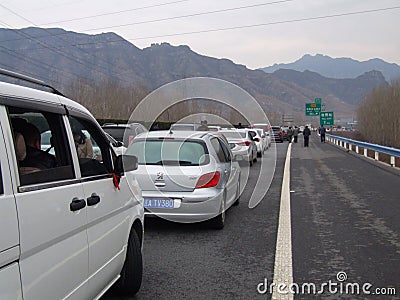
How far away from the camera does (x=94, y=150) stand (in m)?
5.01

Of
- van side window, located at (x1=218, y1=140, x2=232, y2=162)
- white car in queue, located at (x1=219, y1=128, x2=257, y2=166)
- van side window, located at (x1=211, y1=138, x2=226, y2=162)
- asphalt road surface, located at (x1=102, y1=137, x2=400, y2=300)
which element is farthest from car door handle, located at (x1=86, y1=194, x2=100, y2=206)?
white car in queue, located at (x1=219, y1=128, x2=257, y2=166)

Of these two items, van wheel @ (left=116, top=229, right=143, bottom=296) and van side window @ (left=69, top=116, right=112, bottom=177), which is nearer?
van side window @ (left=69, top=116, right=112, bottom=177)

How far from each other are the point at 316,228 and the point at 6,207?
6.27 meters

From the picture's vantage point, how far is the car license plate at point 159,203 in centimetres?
741

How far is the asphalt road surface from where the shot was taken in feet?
16.6

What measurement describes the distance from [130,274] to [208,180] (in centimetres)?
306

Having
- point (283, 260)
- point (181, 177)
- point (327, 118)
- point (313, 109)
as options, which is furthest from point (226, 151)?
point (313, 109)

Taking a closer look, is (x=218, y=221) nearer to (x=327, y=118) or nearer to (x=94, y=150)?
(x=94, y=150)

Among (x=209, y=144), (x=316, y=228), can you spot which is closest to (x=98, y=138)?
(x=209, y=144)

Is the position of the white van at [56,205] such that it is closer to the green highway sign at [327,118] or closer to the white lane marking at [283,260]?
the white lane marking at [283,260]

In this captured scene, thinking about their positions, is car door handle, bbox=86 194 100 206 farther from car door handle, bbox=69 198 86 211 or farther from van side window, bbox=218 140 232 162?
van side window, bbox=218 140 232 162

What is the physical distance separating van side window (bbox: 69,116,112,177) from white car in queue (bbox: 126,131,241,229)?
2.48 m

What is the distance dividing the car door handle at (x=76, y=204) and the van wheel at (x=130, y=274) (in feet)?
4.86

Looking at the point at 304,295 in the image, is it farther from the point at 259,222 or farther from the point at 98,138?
the point at 259,222
